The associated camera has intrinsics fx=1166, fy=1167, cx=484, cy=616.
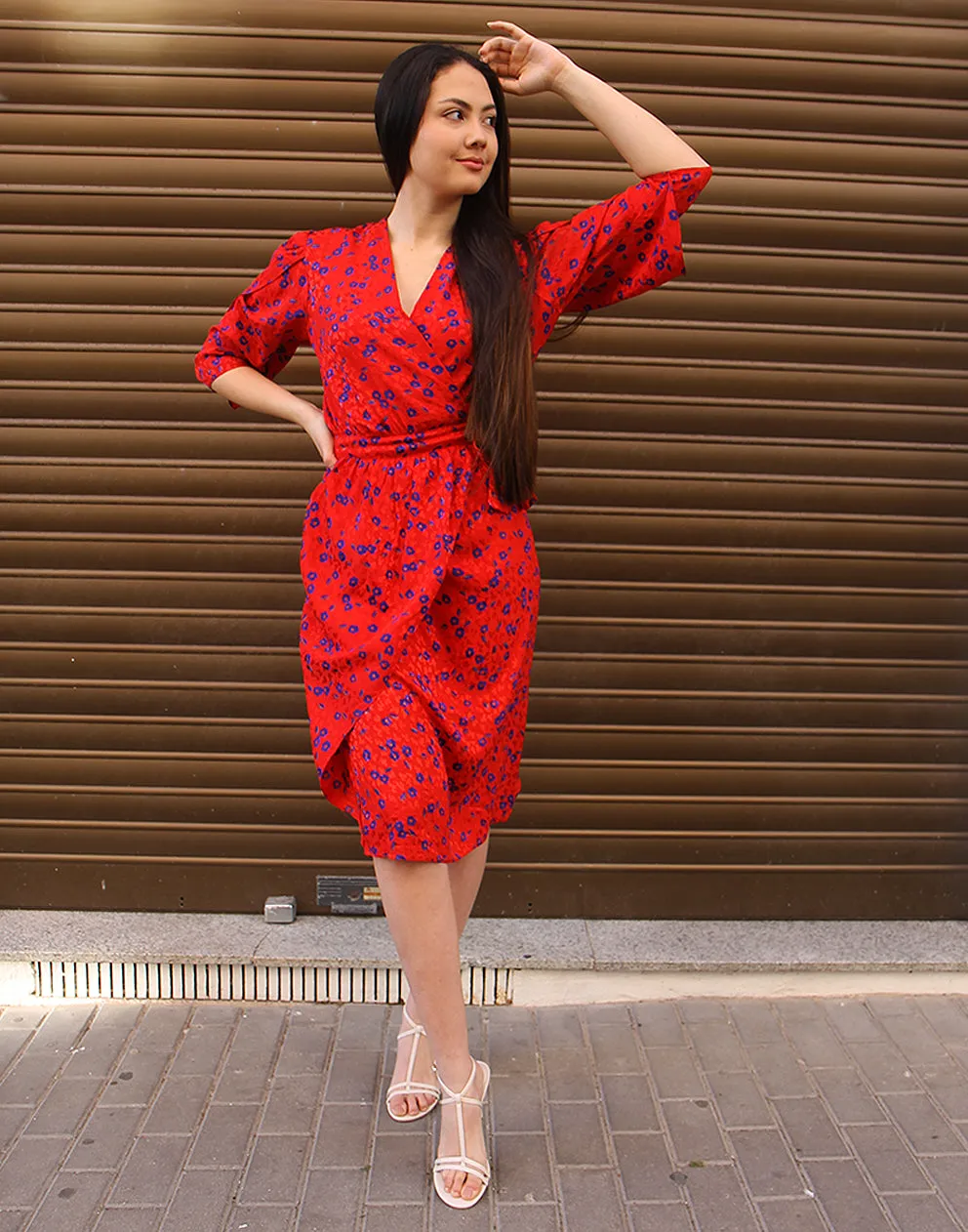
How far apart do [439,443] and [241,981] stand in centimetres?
170

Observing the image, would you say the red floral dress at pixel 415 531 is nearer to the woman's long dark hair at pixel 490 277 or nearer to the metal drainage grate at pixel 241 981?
the woman's long dark hair at pixel 490 277

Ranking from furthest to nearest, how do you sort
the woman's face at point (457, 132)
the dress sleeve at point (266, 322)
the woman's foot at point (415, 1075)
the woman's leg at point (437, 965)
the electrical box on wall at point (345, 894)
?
the electrical box on wall at point (345, 894) < the woman's foot at point (415, 1075) < the dress sleeve at point (266, 322) < the woman's leg at point (437, 965) < the woman's face at point (457, 132)

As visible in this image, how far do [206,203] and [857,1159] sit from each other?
286 centimetres

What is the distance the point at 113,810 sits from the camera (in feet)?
11.2

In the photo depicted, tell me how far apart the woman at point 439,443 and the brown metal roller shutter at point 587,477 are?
0.84 metres

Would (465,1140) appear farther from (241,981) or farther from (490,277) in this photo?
(490,277)

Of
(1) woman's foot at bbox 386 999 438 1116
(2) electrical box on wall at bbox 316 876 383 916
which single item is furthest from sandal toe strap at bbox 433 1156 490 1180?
(2) electrical box on wall at bbox 316 876 383 916

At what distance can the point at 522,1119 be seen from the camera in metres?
2.69

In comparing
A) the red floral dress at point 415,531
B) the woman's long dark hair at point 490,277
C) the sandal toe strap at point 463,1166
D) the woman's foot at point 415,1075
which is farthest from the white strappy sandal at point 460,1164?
the woman's long dark hair at point 490,277

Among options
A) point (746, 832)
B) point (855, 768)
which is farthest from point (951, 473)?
point (746, 832)

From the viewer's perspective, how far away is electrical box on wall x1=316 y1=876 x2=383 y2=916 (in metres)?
3.38

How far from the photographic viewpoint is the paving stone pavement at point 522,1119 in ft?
7.80

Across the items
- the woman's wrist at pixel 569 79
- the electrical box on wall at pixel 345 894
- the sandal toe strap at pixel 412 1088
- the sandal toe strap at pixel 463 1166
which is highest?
the woman's wrist at pixel 569 79

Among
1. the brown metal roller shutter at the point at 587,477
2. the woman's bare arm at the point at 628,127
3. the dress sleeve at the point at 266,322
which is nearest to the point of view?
the woman's bare arm at the point at 628,127
